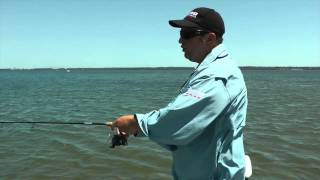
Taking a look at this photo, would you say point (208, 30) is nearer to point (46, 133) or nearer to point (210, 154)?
point (210, 154)

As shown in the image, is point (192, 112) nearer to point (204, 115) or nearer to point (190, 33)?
point (204, 115)

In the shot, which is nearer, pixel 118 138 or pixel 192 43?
pixel 192 43

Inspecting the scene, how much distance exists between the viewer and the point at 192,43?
323 centimetres

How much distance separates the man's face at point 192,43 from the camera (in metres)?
3.17

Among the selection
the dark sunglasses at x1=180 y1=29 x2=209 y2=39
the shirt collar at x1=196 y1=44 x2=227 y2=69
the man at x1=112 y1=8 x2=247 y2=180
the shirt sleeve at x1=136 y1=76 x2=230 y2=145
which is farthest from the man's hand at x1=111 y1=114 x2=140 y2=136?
the dark sunglasses at x1=180 y1=29 x2=209 y2=39

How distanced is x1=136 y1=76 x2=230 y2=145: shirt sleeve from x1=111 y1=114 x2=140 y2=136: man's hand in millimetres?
189

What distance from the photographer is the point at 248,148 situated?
525 inches

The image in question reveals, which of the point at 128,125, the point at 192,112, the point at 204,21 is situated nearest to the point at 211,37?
the point at 204,21

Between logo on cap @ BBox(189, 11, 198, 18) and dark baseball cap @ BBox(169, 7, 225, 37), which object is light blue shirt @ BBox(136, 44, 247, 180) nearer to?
dark baseball cap @ BBox(169, 7, 225, 37)

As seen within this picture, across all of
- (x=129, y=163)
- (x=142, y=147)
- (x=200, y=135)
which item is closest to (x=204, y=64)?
(x=200, y=135)

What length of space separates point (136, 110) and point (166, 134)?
75.1ft

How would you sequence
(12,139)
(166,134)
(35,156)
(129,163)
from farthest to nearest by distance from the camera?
1. (12,139)
2. (35,156)
3. (129,163)
4. (166,134)

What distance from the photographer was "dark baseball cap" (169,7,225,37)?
10.3ft

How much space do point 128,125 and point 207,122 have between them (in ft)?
2.06
